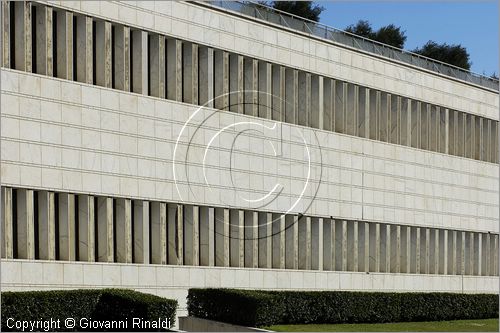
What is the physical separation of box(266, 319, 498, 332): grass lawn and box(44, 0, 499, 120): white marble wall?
1162 cm

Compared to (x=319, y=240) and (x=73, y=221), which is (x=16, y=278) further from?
(x=319, y=240)

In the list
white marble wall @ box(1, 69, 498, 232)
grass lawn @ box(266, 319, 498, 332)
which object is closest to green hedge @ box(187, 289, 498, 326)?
grass lawn @ box(266, 319, 498, 332)

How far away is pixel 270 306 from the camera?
1341 inches

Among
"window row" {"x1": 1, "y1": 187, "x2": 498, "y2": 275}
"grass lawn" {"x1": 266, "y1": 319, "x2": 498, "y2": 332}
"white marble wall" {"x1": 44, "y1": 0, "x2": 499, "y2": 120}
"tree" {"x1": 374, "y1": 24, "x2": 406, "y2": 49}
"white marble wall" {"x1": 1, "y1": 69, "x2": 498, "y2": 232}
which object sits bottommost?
"grass lawn" {"x1": 266, "y1": 319, "x2": 498, "y2": 332}

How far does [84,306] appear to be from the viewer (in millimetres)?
31359

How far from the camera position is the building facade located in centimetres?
3359

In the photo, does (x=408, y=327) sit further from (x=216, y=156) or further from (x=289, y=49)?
(x=289, y=49)

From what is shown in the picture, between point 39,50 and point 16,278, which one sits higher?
point 39,50

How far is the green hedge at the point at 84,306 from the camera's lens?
29719mm

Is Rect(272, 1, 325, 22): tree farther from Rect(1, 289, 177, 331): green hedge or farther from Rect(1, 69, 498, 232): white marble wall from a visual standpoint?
Rect(1, 289, 177, 331): green hedge

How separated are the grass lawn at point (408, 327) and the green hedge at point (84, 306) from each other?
5.19 m

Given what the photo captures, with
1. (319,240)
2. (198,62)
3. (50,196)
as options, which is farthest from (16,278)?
(319,240)

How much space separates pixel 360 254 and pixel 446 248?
7971 millimetres

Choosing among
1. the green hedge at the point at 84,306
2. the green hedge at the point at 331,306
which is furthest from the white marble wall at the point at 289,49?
the green hedge at the point at 331,306
